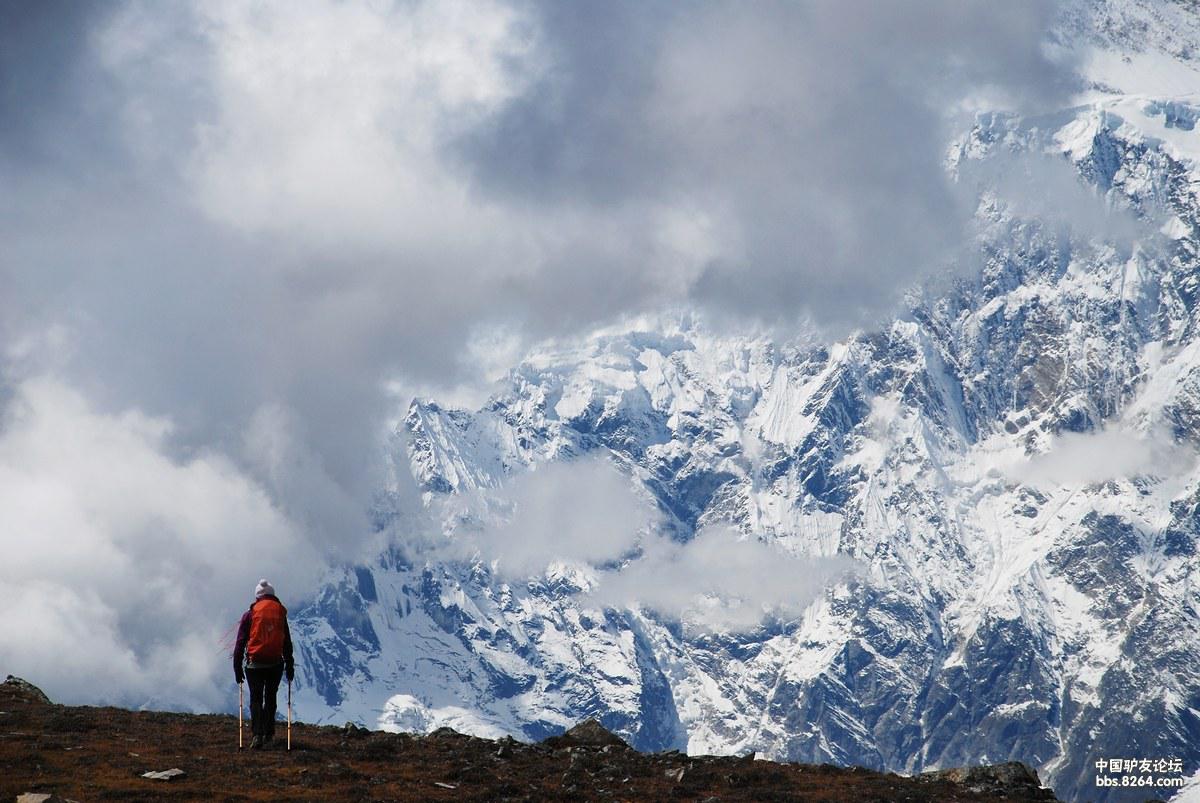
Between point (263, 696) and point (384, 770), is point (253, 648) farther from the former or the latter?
point (384, 770)

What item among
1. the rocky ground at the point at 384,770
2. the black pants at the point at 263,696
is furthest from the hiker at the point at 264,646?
the rocky ground at the point at 384,770

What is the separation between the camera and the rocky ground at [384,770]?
43.3m

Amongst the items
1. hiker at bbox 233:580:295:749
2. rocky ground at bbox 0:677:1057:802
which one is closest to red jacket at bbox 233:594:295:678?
hiker at bbox 233:580:295:749

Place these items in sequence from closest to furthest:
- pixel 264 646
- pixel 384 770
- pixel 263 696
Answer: pixel 264 646 → pixel 384 770 → pixel 263 696

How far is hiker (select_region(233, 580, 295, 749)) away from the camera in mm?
46375

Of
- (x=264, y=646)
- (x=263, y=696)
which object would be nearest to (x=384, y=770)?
(x=263, y=696)

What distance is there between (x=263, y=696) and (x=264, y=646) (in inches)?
103

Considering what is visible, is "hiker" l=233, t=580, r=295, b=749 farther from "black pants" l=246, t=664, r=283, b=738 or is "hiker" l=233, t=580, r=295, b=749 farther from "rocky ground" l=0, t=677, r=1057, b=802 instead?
"rocky ground" l=0, t=677, r=1057, b=802

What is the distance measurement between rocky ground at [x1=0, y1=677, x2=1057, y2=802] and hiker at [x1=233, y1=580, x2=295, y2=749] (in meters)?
2.57

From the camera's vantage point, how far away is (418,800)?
1676 inches

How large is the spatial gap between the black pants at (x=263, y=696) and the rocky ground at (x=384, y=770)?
0.77m

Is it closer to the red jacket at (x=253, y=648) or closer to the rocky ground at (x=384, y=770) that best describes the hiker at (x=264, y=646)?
the red jacket at (x=253, y=648)

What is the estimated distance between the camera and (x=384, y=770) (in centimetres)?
4797

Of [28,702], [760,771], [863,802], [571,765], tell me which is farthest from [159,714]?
[863,802]
